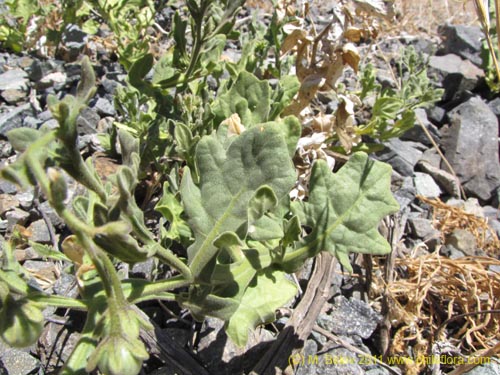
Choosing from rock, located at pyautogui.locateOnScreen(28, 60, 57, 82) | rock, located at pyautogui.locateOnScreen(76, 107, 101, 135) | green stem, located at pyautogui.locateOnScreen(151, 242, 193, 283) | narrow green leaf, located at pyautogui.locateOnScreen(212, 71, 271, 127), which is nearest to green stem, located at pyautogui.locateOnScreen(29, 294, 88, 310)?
green stem, located at pyautogui.locateOnScreen(151, 242, 193, 283)

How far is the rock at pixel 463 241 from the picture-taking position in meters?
3.01

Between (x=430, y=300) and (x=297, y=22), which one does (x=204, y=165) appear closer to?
(x=297, y=22)

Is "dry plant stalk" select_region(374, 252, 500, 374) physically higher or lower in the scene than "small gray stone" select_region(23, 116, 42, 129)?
lower

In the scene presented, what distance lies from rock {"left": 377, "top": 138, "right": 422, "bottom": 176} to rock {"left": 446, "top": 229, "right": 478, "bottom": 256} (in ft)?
1.93

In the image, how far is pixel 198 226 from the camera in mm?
1765

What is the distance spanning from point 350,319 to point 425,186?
141 centimetres

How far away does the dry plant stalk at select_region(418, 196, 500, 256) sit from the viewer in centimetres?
314

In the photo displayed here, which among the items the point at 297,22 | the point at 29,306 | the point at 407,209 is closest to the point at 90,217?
the point at 29,306

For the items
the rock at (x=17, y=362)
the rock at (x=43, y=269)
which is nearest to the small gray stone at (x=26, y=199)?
the rock at (x=43, y=269)

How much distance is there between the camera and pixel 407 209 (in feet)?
10.3

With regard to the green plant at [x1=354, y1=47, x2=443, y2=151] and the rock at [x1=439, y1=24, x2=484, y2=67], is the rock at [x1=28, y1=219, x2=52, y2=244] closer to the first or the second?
the green plant at [x1=354, y1=47, x2=443, y2=151]

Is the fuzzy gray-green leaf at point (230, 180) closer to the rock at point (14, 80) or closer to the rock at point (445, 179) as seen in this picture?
the rock at point (445, 179)

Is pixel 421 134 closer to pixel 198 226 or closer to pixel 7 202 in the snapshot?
pixel 198 226

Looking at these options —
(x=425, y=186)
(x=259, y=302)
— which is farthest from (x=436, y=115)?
(x=259, y=302)
